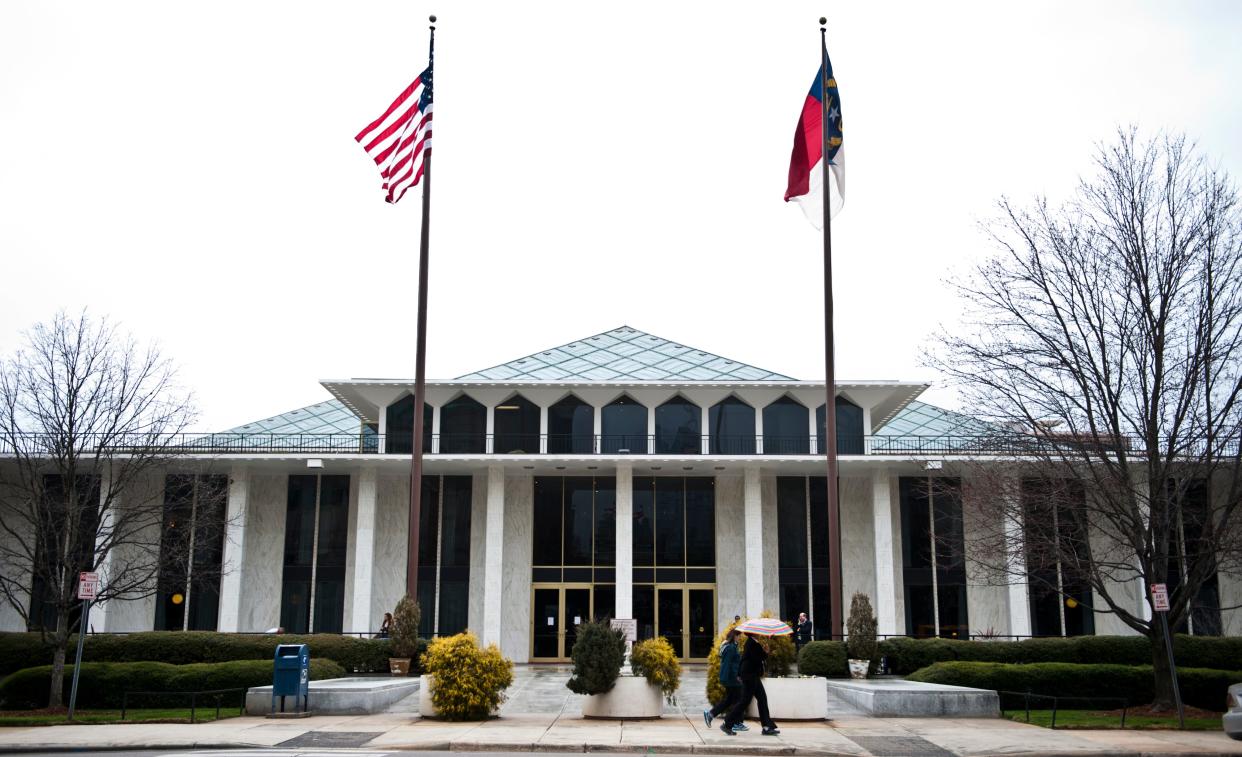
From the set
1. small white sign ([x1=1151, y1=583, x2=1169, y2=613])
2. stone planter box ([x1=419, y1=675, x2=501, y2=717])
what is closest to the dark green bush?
small white sign ([x1=1151, y1=583, x2=1169, y2=613])

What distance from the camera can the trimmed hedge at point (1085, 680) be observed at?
23531mm

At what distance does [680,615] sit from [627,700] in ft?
61.9

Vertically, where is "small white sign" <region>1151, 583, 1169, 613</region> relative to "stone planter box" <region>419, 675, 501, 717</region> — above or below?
above

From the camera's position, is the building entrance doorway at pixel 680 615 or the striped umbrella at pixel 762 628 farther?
the building entrance doorway at pixel 680 615

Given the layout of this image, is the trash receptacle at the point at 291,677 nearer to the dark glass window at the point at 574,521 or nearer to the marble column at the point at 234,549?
the marble column at the point at 234,549

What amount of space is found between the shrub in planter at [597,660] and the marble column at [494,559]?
1767 cm

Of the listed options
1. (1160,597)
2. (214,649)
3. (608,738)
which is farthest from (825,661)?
(214,649)

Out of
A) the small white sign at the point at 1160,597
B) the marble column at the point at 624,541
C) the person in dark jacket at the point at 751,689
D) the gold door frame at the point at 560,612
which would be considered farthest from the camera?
the gold door frame at the point at 560,612

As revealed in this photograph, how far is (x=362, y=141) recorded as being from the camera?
2608 cm

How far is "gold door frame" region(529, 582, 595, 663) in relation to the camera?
3712 centimetres

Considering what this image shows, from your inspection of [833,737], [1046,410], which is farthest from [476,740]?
[1046,410]

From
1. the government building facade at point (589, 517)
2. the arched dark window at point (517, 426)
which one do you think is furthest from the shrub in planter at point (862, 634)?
the arched dark window at point (517, 426)

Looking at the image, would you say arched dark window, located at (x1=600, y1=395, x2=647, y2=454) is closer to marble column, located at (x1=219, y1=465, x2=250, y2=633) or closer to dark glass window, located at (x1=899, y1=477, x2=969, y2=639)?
dark glass window, located at (x1=899, y1=477, x2=969, y2=639)

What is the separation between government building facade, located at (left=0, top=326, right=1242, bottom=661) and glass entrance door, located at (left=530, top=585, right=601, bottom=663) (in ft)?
0.25
